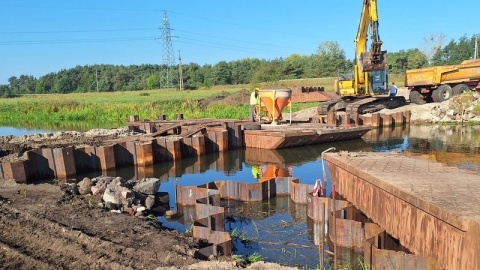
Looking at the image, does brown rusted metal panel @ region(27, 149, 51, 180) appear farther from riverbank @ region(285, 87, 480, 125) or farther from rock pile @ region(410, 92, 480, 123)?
rock pile @ region(410, 92, 480, 123)

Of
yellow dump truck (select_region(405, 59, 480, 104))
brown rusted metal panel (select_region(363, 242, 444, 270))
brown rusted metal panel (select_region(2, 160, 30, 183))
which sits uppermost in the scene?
yellow dump truck (select_region(405, 59, 480, 104))

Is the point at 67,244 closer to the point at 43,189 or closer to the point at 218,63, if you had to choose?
the point at 43,189

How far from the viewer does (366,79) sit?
865 inches

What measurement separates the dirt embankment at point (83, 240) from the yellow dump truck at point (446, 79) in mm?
20846

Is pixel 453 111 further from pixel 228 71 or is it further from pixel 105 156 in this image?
pixel 228 71

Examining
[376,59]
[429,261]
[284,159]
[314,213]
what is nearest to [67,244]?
[314,213]

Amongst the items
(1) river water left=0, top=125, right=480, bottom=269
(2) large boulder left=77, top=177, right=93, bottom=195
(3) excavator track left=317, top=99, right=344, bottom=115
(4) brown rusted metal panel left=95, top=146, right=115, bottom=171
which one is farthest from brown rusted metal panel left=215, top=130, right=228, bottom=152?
(3) excavator track left=317, top=99, right=344, bottom=115

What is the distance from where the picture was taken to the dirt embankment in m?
4.96

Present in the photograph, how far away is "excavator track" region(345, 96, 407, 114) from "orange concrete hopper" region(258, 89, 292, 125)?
6.19m

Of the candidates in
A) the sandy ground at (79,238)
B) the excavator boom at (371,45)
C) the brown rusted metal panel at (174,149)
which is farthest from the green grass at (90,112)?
the sandy ground at (79,238)

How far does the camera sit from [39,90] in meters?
98.4

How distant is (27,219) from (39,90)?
104 metres

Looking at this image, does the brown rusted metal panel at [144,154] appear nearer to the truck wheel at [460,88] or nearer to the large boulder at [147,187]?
the large boulder at [147,187]

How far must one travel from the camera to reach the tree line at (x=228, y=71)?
64.8 meters
